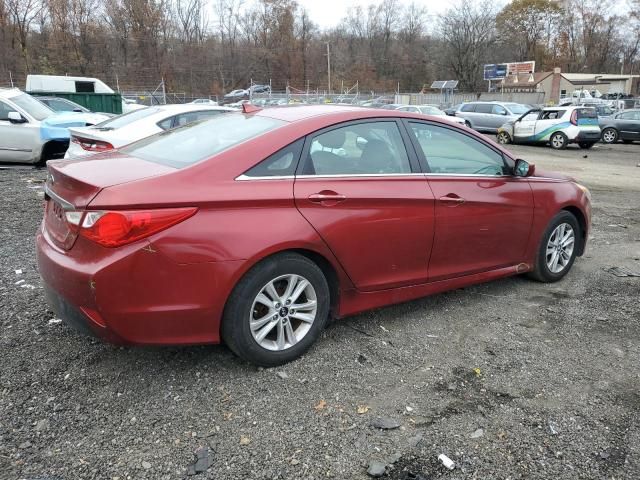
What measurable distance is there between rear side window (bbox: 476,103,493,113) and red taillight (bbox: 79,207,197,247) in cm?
2368

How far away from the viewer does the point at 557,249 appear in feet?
15.9

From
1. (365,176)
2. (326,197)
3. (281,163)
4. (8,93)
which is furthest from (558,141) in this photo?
(281,163)

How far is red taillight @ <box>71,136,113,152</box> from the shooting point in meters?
7.09

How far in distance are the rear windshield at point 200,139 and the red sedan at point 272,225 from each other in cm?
2

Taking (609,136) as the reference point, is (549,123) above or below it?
above

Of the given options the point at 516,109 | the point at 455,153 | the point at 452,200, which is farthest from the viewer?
the point at 516,109

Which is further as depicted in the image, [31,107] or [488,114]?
[488,114]

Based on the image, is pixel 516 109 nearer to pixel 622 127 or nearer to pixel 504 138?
pixel 504 138

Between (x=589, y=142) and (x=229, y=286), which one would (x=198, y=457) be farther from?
(x=589, y=142)

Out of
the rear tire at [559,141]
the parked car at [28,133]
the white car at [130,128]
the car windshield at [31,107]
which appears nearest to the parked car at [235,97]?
the rear tire at [559,141]

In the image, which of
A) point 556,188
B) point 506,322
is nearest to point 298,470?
point 506,322

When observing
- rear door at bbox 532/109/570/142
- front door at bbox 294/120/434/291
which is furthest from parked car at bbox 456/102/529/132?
front door at bbox 294/120/434/291

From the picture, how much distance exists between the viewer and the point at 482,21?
70.6 m

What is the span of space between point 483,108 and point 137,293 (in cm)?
2401
